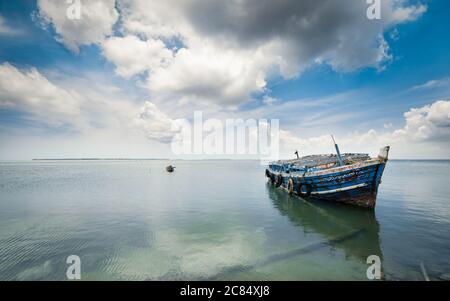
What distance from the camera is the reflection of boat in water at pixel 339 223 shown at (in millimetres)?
10622

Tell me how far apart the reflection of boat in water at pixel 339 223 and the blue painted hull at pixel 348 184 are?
0.84 meters

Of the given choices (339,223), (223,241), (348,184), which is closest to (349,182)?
(348,184)

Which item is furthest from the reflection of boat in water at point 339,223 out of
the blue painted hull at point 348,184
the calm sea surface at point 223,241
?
the blue painted hull at point 348,184

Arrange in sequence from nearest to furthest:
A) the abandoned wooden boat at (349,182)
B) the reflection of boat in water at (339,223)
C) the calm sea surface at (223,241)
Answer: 1. the calm sea surface at (223,241)
2. the reflection of boat in water at (339,223)
3. the abandoned wooden boat at (349,182)

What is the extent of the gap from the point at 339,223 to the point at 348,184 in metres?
4.58

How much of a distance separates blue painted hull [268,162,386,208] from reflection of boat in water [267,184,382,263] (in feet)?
2.76

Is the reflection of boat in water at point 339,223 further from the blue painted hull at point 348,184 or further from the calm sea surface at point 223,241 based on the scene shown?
the blue painted hull at point 348,184

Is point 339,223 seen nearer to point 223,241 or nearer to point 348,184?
point 348,184

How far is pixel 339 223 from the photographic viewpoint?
14.6 metres

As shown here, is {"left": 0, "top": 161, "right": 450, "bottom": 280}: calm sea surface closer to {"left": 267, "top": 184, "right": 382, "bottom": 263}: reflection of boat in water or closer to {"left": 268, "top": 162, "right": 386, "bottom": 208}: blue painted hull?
{"left": 267, "top": 184, "right": 382, "bottom": 263}: reflection of boat in water

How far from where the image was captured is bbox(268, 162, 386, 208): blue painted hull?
16719 millimetres

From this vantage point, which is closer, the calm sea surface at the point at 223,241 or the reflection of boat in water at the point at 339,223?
the calm sea surface at the point at 223,241

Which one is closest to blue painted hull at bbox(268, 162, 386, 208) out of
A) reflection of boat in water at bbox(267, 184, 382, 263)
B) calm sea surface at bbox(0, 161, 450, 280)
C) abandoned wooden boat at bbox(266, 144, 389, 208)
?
abandoned wooden boat at bbox(266, 144, 389, 208)

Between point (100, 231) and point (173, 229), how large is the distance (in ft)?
14.6
